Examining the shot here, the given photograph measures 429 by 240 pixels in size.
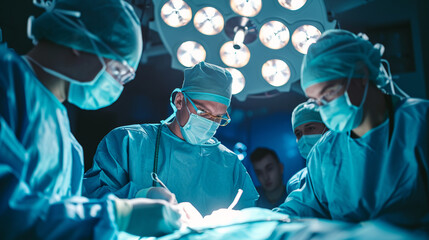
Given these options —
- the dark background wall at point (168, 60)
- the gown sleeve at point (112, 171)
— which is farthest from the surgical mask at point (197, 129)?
the dark background wall at point (168, 60)

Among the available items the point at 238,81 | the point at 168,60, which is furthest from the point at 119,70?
the point at 168,60

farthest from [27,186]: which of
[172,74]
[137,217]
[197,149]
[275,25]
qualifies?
[172,74]

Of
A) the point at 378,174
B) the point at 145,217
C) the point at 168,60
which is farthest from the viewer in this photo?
the point at 168,60

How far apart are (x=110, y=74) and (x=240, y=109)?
13.1 feet

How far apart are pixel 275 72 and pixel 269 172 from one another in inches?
68.1

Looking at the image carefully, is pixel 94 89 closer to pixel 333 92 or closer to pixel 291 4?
pixel 333 92

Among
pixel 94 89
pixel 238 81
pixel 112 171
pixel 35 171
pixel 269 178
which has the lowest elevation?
pixel 269 178

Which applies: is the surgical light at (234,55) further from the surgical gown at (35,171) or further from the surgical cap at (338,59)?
the surgical gown at (35,171)

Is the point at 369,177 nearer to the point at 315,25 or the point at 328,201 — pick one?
the point at 328,201

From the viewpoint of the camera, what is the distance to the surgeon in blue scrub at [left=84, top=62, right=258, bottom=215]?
1.76 metres

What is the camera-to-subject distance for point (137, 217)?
113 cm

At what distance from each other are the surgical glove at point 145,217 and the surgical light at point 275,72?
53.4 inches

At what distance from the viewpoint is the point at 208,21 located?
208cm

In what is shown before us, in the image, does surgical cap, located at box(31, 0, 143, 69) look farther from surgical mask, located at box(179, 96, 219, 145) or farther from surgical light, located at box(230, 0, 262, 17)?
surgical light, located at box(230, 0, 262, 17)
